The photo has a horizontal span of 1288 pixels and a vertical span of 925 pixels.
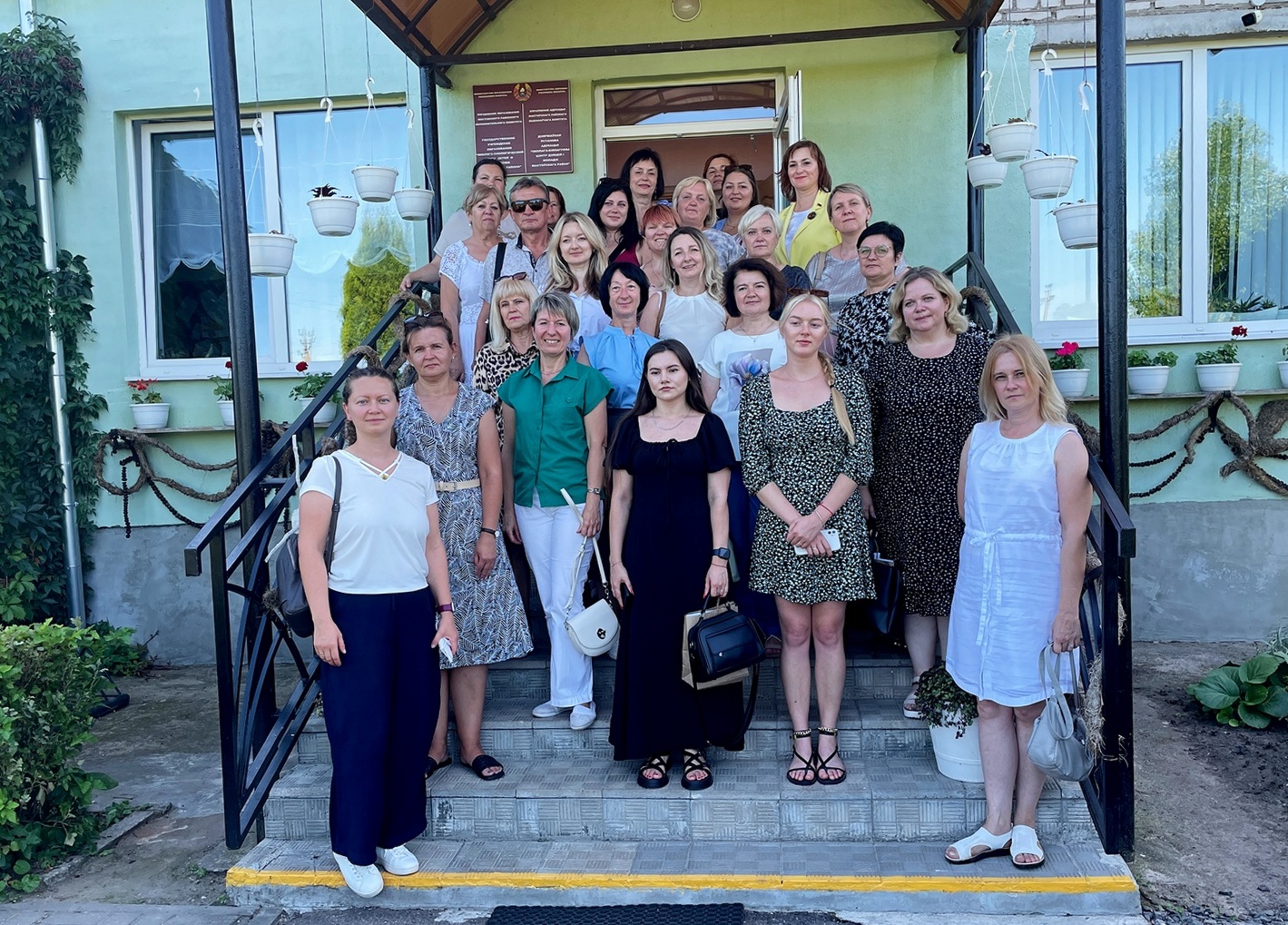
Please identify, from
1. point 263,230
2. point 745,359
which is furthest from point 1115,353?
point 263,230

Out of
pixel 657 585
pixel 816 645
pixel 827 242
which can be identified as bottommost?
pixel 816 645

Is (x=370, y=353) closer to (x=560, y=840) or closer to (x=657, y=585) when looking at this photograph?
A: (x=657, y=585)

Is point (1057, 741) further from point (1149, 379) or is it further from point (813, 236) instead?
point (1149, 379)

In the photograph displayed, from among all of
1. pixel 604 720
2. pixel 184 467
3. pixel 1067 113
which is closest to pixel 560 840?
pixel 604 720

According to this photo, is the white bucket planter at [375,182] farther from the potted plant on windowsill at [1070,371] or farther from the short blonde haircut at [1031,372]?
the potted plant on windowsill at [1070,371]

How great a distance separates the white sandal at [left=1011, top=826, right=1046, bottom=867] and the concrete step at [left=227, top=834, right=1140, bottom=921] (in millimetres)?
49

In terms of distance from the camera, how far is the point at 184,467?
732 centimetres

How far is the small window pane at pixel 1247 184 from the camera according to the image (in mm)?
6969

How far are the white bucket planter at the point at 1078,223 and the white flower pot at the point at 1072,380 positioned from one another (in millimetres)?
1330

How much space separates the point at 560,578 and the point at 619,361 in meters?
0.97

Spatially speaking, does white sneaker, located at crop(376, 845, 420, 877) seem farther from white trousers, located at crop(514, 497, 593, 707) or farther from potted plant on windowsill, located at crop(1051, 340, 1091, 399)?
potted plant on windowsill, located at crop(1051, 340, 1091, 399)

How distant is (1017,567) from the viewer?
3467 millimetres

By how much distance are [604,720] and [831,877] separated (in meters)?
1.17

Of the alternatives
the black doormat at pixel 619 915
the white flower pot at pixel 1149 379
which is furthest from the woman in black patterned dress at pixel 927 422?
the white flower pot at pixel 1149 379
